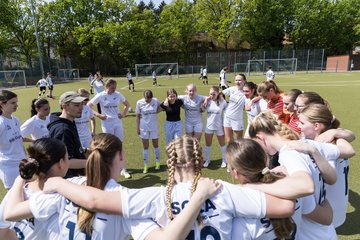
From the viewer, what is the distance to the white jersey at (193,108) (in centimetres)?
685

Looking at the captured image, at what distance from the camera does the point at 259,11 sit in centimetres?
5447

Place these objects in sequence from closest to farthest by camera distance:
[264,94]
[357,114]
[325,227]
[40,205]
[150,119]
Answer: [40,205]
[325,227]
[264,94]
[150,119]
[357,114]

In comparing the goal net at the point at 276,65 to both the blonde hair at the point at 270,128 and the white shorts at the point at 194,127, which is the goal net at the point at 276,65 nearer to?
the white shorts at the point at 194,127

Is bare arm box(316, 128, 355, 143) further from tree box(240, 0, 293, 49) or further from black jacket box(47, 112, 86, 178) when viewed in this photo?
tree box(240, 0, 293, 49)

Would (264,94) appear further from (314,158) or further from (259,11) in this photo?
(259,11)

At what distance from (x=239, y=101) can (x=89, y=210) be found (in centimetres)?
565

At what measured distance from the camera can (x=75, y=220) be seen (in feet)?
6.50

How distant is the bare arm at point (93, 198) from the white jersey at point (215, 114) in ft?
17.3

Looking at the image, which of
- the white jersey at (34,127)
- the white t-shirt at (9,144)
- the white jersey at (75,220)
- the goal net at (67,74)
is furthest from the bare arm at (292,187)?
the goal net at (67,74)

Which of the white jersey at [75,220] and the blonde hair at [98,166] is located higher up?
the blonde hair at [98,166]

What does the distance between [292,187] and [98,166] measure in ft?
4.42

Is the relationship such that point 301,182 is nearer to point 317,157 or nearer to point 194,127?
point 317,157

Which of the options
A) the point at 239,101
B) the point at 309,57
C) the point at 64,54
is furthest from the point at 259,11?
the point at 239,101

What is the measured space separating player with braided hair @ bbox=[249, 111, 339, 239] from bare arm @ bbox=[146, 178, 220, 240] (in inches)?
15.2
